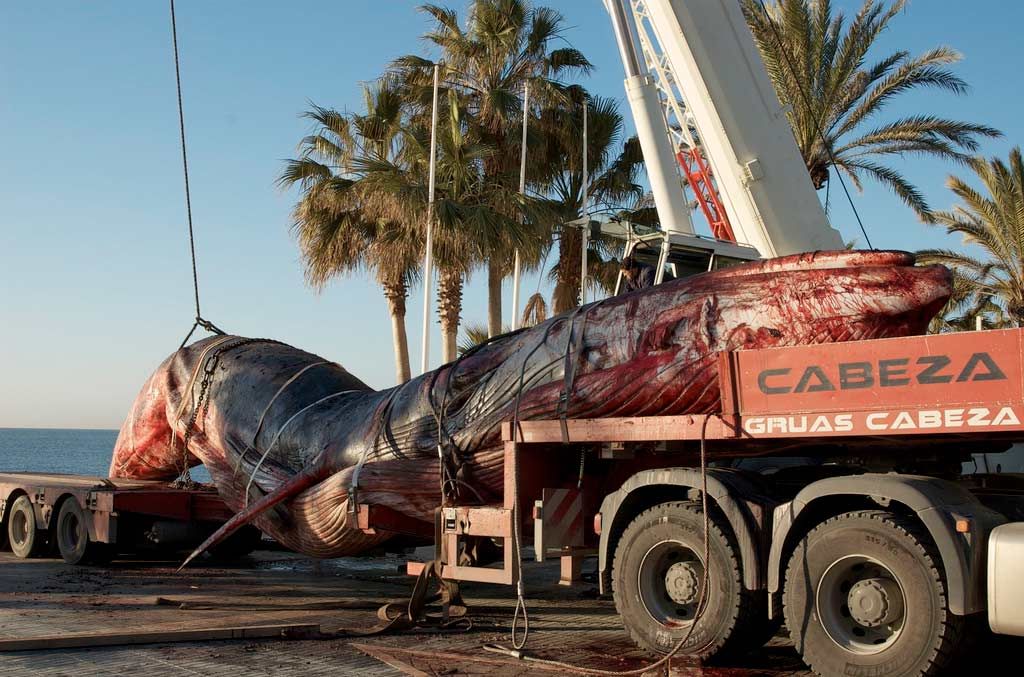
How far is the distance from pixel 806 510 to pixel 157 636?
15.2 feet

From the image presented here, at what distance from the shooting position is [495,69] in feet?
82.5

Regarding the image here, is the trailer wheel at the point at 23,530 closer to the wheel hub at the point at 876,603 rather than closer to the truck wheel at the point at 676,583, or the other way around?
the truck wheel at the point at 676,583

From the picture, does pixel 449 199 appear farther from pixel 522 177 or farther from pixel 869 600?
pixel 869 600

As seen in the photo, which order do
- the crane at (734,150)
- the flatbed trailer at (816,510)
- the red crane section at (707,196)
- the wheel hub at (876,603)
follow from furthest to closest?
the red crane section at (707,196) < the crane at (734,150) < the wheel hub at (876,603) < the flatbed trailer at (816,510)

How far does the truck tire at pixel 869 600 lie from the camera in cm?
602

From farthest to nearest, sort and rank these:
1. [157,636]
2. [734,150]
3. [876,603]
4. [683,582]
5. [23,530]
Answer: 1. [23,530]
2. [734,150]
3. [157,636]
4. [683,582]
5. [876,603]

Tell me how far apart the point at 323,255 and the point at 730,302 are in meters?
17.7

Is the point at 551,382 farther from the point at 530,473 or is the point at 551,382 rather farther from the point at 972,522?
the point at 972,522

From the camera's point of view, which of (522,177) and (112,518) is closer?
(112,518)

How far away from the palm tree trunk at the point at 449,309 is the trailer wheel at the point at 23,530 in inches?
435

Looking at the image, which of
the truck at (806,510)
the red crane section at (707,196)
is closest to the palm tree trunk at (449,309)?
the red crane section at (707,196)

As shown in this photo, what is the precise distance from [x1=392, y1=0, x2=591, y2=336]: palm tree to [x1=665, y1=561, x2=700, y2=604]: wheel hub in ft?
56.7

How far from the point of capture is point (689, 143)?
1363 cm

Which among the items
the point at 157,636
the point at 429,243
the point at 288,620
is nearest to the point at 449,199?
the point at 429,243
